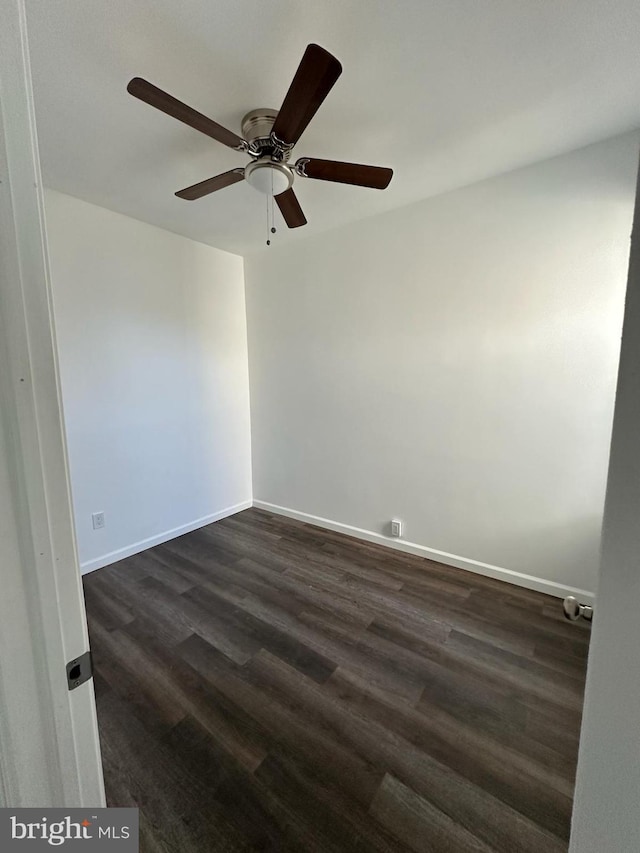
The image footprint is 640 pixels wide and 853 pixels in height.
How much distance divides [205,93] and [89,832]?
2.35m

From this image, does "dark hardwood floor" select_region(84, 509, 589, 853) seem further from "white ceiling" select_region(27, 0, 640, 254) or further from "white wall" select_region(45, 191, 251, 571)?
"white ceiling" select_region(27, 0, 640, 254)

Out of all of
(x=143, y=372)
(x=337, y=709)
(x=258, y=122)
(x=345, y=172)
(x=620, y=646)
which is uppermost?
(x=258, y=122)

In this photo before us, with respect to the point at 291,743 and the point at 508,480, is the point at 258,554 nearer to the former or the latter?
the point at 291,743

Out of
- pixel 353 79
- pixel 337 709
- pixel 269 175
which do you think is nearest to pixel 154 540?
pixel 337 709

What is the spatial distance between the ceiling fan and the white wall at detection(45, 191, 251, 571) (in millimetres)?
1100

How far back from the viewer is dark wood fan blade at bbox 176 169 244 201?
1598 millimetres

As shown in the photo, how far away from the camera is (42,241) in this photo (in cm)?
46

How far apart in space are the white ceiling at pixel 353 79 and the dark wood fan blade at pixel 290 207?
0.28m

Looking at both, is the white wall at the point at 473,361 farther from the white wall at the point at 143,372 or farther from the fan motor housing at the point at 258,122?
the fan motor housing at the point at 258,122

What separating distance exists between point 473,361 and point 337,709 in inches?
83.5

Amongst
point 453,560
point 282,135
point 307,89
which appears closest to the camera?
point 307,89

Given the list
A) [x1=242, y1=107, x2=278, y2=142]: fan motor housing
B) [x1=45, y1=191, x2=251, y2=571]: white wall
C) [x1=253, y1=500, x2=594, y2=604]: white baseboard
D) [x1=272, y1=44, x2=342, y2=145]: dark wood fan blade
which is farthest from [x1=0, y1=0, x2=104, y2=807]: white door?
[x1=253, y1=500, x2=594, y2=604]: white baseboard

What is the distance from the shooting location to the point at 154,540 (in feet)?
9.30

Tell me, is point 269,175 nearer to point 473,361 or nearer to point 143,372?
point 473,361
